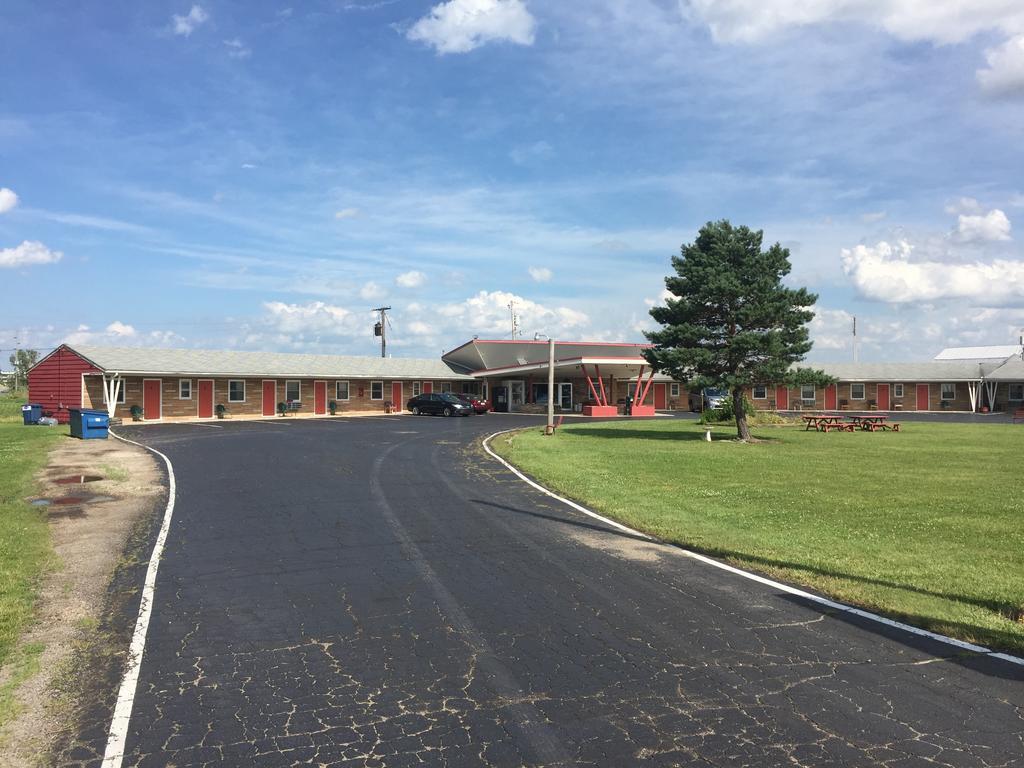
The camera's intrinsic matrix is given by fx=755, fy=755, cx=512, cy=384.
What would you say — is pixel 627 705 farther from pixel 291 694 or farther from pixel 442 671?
pixel 291 694

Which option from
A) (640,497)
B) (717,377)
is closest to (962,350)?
(717,377)

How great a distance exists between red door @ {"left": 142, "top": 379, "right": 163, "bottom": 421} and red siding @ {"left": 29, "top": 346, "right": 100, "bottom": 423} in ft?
9.36

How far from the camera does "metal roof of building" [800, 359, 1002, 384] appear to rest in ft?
183

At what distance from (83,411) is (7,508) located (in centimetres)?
1797

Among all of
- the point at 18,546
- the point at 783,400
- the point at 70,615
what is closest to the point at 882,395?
the point at 783,400

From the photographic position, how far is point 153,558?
31.2 ft

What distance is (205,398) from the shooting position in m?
43.2

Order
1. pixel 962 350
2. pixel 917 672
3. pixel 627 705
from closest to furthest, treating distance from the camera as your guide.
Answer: pixel 627 705, pixel 917 672, pixel 962 350

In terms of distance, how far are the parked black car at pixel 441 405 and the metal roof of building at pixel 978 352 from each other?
7521cm

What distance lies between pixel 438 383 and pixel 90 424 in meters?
28.5

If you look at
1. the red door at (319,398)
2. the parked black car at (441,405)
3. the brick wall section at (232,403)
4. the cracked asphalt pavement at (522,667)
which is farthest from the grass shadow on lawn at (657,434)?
the brick wall section at (232,403)

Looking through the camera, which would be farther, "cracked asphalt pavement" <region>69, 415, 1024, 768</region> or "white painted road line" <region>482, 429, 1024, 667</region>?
"white painted road line" <region>482, 429, 1024, 667</region>

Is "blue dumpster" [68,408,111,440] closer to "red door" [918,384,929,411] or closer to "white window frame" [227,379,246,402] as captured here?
"white window frame" [227,379,246,402]

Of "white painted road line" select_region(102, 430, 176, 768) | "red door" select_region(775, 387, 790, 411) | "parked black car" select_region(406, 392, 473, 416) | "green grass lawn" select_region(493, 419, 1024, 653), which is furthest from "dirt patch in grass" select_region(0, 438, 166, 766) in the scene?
"red door" select_region(775, 387, 790, 411)
